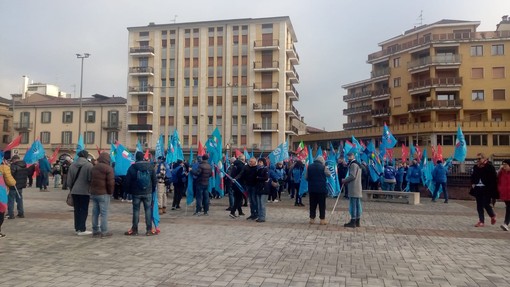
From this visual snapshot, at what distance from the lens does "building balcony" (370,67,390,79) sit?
64125 mm

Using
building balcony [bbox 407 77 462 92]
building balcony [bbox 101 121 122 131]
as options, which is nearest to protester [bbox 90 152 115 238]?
building balcony [bbox 407 77 462 92]

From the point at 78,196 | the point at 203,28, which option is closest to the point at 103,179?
the point at 78,196

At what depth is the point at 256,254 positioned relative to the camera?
7.60 m

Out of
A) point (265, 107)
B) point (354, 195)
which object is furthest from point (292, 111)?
point (354, 195)

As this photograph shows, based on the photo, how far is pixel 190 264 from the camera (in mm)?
6844

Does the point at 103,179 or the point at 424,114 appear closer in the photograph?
the point at 103,179

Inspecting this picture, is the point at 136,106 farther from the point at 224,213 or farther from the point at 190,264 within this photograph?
the point at 190,264

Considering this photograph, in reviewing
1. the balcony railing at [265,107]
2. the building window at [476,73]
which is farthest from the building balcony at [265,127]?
the building window at [476,73]

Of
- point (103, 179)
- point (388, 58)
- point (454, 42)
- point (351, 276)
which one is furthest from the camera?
point (388, 58)

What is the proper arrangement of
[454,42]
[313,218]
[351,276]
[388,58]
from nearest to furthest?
1. [351,276]
2. [313,218]
3. [454,42]
4. [388,58]

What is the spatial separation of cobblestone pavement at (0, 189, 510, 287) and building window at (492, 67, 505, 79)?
50.1m

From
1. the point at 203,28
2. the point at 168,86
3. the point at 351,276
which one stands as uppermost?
the point at 203,28

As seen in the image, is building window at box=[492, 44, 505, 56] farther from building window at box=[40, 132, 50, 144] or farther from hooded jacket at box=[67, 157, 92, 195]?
building window at box=[40, 132, 50, 144]

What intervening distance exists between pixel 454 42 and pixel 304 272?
56950 millimetres
